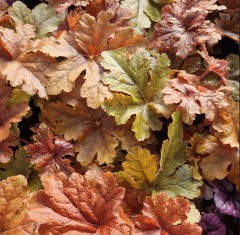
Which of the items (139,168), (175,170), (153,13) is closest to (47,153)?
(139,168)

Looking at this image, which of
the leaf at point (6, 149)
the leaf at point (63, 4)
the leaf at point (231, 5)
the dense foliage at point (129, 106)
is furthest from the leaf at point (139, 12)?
the leaf at point (6, 149)

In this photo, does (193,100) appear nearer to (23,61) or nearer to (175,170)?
(175,170)

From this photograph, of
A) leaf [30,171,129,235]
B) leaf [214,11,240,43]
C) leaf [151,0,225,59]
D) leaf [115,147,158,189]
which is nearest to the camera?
leaf [30,171,129,235]

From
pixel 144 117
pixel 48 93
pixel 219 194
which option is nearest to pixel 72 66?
pixel 48 93

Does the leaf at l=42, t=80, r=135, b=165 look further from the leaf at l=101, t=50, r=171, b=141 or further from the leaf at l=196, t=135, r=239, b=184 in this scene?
the leaf at l=196, t=135, r=239, b=184

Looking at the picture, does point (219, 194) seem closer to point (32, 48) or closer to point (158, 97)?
point (158, 97)

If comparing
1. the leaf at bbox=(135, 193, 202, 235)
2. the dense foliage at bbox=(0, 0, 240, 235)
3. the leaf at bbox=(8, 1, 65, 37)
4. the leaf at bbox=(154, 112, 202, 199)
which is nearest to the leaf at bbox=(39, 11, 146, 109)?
the dense foliage at bbox=(0, 0, 240, 235)
